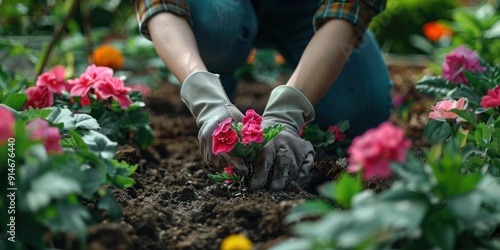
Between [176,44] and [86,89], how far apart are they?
0.93ft

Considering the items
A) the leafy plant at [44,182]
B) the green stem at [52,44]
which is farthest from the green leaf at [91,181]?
the green stem at [52,44]

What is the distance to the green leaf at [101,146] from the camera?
1.40m

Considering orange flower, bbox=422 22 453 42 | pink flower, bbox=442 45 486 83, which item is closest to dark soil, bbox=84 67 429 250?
A: pink flower, bbox=442 45 486 83

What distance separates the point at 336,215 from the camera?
111 cm

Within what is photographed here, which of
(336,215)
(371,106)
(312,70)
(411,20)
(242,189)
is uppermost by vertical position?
(336,215)

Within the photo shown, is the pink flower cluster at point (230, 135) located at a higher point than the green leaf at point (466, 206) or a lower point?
lower

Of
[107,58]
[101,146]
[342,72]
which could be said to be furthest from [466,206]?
[107,58]

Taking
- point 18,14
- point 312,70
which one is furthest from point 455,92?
point 18,14

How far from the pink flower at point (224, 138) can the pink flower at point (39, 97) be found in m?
0.60

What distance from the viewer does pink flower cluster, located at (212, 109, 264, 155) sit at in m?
1.59

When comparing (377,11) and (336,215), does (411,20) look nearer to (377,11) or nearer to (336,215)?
(377,11)

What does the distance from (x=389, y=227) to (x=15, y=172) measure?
60 centimetres

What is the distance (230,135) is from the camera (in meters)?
1.60

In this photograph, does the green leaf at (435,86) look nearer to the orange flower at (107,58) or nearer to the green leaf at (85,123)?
the green leaf at (85,123)
